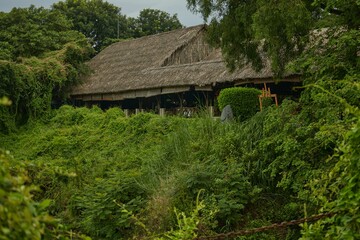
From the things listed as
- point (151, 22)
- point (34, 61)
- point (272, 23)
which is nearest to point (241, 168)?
point (272, 23)

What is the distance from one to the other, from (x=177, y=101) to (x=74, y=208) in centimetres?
1111

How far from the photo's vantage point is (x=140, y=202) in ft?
27.8

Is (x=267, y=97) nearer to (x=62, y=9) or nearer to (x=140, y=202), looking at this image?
(x=140, y=202)

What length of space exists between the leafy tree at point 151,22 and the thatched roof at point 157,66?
9.64 meters

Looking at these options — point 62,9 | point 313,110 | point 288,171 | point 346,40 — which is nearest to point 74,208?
point 288,171

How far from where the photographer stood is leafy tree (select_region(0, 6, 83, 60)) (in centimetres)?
2194

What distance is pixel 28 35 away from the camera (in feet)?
73.3

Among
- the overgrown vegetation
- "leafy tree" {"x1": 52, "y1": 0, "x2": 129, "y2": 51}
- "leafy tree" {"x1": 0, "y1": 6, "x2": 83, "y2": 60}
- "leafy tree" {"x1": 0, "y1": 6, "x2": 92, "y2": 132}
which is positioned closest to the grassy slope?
the overgrown vegetation

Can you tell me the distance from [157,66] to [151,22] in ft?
56.7

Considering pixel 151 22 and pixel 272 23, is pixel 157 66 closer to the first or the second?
pixel 272 23

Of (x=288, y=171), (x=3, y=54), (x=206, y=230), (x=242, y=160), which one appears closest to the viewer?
(x=206, y=230)

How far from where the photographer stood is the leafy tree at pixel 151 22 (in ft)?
121

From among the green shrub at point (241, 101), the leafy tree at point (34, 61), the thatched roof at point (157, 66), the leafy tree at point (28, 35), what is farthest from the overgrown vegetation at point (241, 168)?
the leafy tree at point (28, 35)

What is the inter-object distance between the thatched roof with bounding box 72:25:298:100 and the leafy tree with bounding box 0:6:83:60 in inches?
90.1
